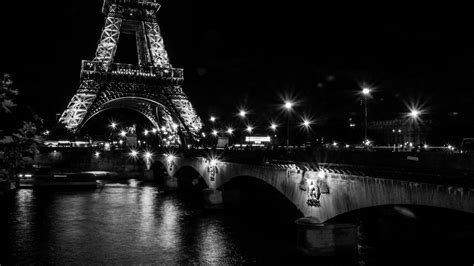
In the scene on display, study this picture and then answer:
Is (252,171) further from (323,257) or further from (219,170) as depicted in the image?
(323,257)

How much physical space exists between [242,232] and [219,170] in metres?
10.4

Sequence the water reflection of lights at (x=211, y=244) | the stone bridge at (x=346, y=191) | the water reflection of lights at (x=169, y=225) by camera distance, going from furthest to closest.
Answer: the water reflection of lights at (x=169, y=225) < the water reflection of lights at (x=211, y=244) < the stone bridge at (x=346, y=191)

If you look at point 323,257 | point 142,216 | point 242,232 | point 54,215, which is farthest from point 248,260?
point 54,215

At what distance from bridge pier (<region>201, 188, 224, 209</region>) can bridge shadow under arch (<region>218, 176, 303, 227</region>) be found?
0.73 m

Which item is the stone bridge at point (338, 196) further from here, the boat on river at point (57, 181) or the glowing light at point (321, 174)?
the boat on river at point (57, 181)

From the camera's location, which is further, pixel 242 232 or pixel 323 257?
pixel 242 232

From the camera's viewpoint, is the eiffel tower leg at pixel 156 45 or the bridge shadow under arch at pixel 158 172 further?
the eiffel tower leg at pixel 156 45

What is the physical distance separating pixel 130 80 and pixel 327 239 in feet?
231

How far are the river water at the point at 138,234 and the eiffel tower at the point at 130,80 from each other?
3484cm

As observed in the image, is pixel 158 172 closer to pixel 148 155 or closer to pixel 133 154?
pixel 148 155

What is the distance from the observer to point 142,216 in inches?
1558

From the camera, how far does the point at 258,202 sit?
48.7 m

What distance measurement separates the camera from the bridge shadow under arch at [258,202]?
3962 cm

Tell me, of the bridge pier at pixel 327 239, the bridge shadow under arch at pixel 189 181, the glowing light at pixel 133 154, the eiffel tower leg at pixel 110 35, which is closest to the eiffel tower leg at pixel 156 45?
the eiffel tower leg at pixel 110 35
